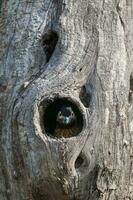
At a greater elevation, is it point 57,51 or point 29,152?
point 57,51

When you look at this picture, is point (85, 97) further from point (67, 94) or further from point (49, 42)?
point (49, 42)

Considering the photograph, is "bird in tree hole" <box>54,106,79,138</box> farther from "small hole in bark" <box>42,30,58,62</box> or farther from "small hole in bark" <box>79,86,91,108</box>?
"small hole in bark" <box>42,30,58,62</box>

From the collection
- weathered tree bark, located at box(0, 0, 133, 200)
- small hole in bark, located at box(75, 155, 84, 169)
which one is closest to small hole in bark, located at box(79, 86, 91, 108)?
weathered tree bark, located at box(0, 0, 133, 200)

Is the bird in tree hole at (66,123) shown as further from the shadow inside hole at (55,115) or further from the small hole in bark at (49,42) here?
the small hole in bark at (49,42)

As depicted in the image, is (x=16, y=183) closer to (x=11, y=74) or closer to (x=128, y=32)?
(x=11, y=74)

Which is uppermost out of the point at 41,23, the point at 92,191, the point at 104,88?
the point at 41,23

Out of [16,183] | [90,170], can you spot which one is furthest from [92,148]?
[16,183]

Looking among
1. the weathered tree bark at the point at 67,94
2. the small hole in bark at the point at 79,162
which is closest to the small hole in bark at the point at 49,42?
the weathered tree bark at the point at 67,94
